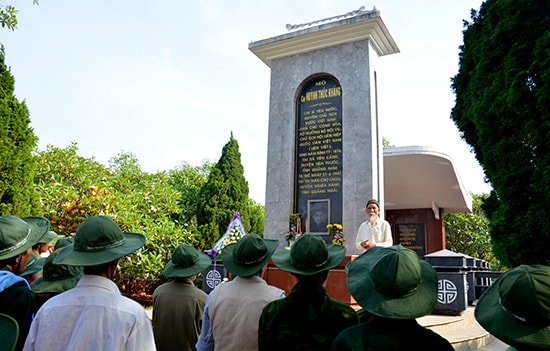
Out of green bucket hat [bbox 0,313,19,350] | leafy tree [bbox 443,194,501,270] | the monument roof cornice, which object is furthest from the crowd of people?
leafy tree [bbox 443,194,501,270]

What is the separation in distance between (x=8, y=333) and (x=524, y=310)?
5.63ft

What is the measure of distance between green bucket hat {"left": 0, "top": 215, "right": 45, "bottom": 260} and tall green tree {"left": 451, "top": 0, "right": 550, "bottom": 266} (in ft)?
18.8

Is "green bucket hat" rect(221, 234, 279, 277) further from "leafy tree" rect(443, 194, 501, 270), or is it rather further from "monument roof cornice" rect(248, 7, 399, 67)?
"leafy tree" rect(443, 194, 501, 270)

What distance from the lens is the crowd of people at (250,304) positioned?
1488mm

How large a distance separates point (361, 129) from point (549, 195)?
472 centimetres

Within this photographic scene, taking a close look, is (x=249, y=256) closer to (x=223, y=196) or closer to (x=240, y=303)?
(x=240, y=303)

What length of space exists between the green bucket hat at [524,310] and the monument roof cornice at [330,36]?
9071 mm

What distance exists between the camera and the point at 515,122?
5812 mm

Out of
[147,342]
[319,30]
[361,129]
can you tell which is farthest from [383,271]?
[319,30]

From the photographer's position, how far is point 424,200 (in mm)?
16016

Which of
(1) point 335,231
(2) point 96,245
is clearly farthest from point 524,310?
(1) point 335,231

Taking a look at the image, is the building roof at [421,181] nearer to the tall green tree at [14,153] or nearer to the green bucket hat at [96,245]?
the tall green tree at [14,153]

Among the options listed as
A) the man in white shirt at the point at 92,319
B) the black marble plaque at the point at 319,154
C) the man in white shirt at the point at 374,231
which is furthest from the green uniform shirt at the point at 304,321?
the black marble plaque at the point at 319,154

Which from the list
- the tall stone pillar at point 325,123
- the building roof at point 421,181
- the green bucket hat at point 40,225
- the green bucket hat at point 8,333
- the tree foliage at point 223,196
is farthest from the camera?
the tree foliage at point 223,196
